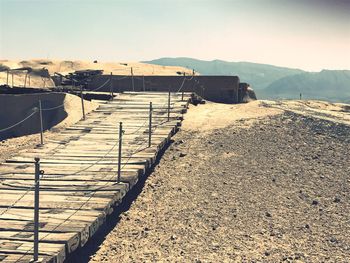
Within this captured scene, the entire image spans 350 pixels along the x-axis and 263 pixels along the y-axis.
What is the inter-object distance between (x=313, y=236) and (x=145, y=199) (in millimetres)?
4236

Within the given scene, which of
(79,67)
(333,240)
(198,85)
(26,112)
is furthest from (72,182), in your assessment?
(79,67)

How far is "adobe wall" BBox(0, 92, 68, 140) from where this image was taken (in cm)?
1888

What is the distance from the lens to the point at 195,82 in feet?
83.0

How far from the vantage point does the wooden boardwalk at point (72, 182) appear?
620cm

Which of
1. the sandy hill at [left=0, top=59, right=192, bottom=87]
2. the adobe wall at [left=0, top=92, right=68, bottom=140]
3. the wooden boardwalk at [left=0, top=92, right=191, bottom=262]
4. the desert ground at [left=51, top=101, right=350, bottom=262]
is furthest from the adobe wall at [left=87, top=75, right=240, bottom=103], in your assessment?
the sandy hill at [left=0, top=59, right=192, bottom=87]

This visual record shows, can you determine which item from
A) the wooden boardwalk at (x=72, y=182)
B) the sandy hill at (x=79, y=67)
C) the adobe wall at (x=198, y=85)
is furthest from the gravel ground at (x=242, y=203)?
the sandy hill at (x=79, y=67)

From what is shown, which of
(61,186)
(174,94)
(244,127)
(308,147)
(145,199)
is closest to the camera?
(61,186)

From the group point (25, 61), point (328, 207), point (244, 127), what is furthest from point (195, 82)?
point (25, 61)

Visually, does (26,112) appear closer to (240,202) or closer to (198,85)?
(198,85)

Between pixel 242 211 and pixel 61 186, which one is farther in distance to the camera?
pixel 242 211

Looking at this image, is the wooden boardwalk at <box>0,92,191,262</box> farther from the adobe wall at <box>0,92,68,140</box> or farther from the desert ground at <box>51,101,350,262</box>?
the adobe wall at <box>0,92,68,140</box>

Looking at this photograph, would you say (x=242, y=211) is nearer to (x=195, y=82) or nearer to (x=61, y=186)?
(x=61, y=186)

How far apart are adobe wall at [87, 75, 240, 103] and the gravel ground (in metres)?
10.6

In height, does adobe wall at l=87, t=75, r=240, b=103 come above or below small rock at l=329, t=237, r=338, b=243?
above
